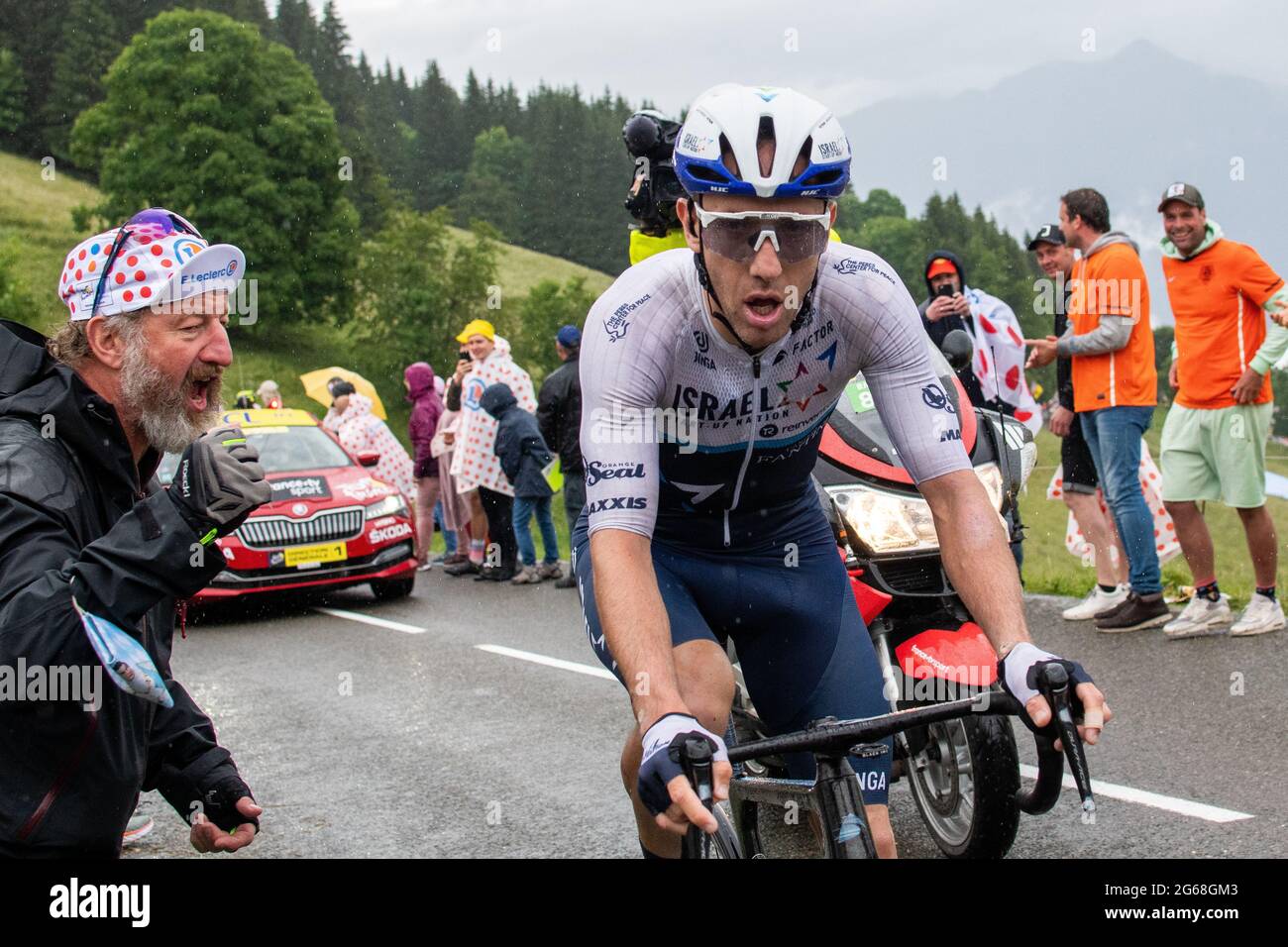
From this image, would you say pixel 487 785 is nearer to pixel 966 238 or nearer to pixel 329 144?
pixel 329 144

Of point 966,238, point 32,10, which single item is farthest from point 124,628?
point 32,10

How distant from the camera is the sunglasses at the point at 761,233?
288 cm

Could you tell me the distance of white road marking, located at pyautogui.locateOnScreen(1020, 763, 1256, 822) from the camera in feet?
17.0

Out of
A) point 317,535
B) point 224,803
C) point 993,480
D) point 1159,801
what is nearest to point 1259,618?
point 1159,801

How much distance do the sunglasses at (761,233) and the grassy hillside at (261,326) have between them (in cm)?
4834

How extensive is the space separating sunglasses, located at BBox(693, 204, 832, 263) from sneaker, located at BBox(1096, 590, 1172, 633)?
20.4 feet

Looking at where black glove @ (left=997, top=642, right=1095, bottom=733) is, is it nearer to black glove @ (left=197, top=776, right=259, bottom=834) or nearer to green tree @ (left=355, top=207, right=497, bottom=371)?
black glove @ (left=197, top=776, right=259, bottom=834)

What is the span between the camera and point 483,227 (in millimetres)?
61375

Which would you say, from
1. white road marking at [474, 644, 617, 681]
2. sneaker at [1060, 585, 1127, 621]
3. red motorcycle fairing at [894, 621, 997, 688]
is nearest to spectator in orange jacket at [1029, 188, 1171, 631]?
sneaker at [1060, 585, 1127, 621]

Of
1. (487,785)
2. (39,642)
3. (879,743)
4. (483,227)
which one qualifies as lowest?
(487,785)

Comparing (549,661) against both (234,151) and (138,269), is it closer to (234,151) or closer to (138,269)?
(138,269)

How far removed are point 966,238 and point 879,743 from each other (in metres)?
96.5

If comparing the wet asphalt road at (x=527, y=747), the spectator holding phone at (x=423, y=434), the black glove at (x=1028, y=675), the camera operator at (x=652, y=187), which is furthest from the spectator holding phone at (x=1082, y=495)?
the spectator holding phone at (x=423, y=434)

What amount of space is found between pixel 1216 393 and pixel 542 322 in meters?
54.7
